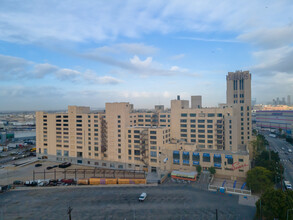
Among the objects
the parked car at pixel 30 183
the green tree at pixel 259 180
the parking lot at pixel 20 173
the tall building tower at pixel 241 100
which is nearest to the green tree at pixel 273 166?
the green tree at pixel 259 180

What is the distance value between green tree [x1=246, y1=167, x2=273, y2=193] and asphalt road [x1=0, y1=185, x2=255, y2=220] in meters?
5.35

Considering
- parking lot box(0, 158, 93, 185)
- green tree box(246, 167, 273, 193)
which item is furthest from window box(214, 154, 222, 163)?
parking lot box(0, 158, 93, 185)

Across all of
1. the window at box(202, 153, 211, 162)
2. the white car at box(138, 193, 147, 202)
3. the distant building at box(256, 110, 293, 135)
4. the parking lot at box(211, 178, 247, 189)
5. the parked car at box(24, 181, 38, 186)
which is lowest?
the parked car at box(24, 181, 38, 186)

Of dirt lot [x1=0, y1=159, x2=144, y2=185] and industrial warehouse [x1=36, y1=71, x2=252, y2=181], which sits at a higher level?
industrial warehouse [x1=36, y1=71, x2=252, y2=181]

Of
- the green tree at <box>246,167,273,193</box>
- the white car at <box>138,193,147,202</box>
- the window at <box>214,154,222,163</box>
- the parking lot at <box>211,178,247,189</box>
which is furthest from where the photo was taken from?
the window at <box>214,154,222,163</box>

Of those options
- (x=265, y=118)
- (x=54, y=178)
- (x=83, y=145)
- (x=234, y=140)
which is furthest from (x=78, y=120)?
(x=265, y=118)

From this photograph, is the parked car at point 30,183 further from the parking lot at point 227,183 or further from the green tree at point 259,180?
the green tree at point 259,180

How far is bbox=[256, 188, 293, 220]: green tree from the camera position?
100 feet

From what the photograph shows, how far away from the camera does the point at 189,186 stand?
53094 millimetres

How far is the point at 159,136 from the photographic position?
66.1 metres

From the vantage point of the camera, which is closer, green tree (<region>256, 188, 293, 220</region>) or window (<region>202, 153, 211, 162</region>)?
green tree (<region>256, 188, 293, 220</region>)

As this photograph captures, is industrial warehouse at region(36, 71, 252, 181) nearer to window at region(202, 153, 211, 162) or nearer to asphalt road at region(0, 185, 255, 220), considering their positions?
window at region(202, 153, 211, 162)

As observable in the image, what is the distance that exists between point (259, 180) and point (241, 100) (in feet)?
152

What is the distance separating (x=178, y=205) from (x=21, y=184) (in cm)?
4628
